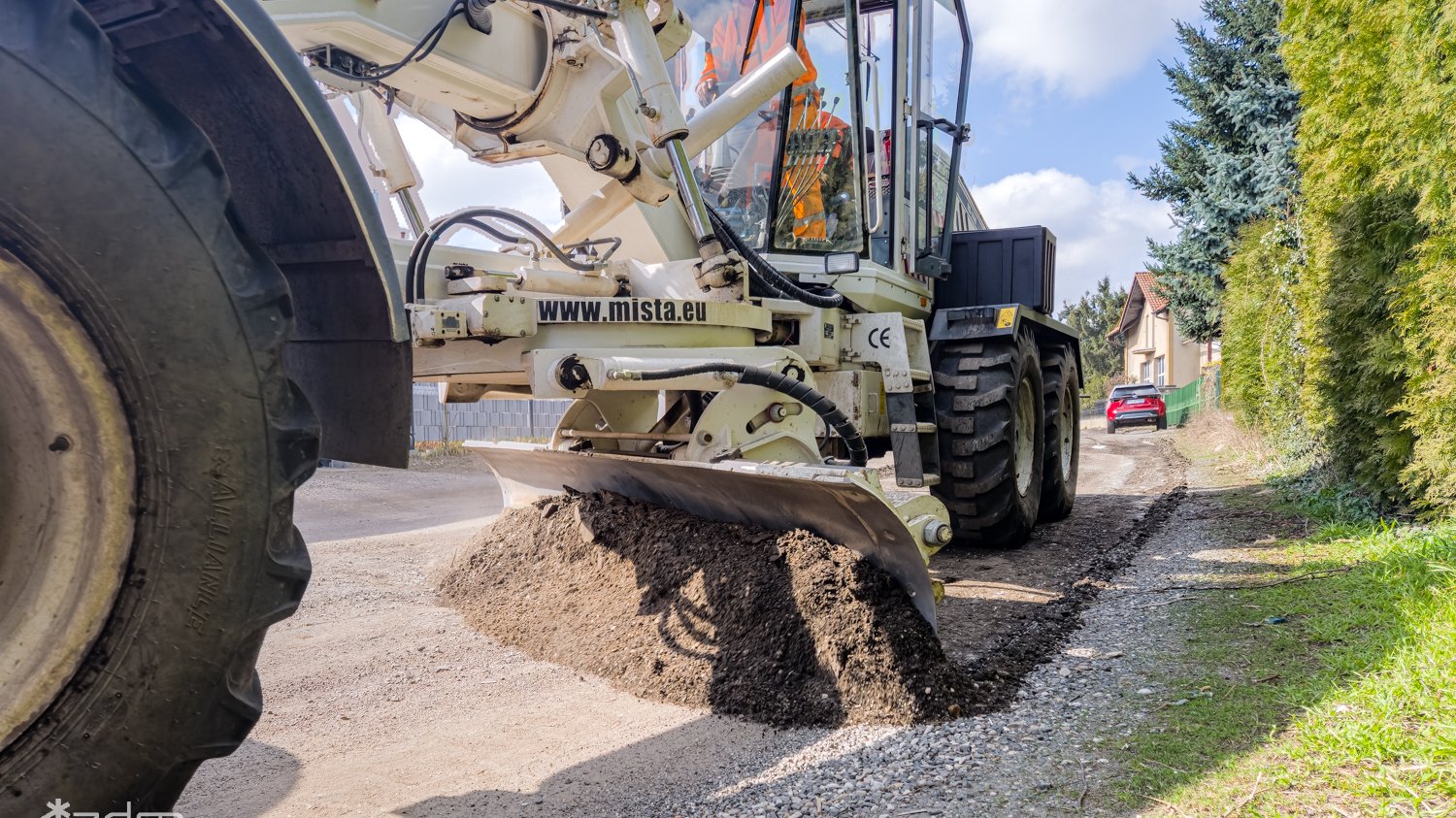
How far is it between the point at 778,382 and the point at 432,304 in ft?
4.61

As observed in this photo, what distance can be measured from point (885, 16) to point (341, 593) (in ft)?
15.1

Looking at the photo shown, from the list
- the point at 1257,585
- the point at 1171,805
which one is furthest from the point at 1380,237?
the point at 1171,805

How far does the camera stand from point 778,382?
394 centimetres

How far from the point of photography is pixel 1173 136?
20.0 metres

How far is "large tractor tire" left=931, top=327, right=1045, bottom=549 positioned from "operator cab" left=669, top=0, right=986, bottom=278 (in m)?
0.75

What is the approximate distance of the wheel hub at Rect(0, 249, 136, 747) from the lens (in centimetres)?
139

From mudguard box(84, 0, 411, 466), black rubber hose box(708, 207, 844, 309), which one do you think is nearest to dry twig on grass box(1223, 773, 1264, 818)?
mudguard box(84, 0, 411, 466)

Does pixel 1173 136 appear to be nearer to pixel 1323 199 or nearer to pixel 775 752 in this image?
pixel 1323 199

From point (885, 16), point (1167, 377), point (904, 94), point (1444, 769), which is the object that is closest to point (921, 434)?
point (904, 94)

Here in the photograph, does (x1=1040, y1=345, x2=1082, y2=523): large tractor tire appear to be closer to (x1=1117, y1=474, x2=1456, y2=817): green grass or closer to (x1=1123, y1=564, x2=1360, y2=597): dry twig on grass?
(x1=1123, y1=564, x2=1360, y2=597): dry twig on grass

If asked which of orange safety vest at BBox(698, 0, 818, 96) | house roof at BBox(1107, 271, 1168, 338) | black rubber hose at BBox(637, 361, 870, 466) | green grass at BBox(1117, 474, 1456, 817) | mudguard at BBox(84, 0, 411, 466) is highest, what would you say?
house roof at BBox(1107, 271, 1168, 338)

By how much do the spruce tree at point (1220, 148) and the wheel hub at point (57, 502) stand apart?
58.7 ft

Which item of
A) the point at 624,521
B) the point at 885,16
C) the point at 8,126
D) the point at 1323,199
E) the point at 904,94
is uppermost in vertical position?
the point at 885,16

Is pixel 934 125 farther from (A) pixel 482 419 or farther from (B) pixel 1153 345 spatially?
(B) pixel 1153 345
